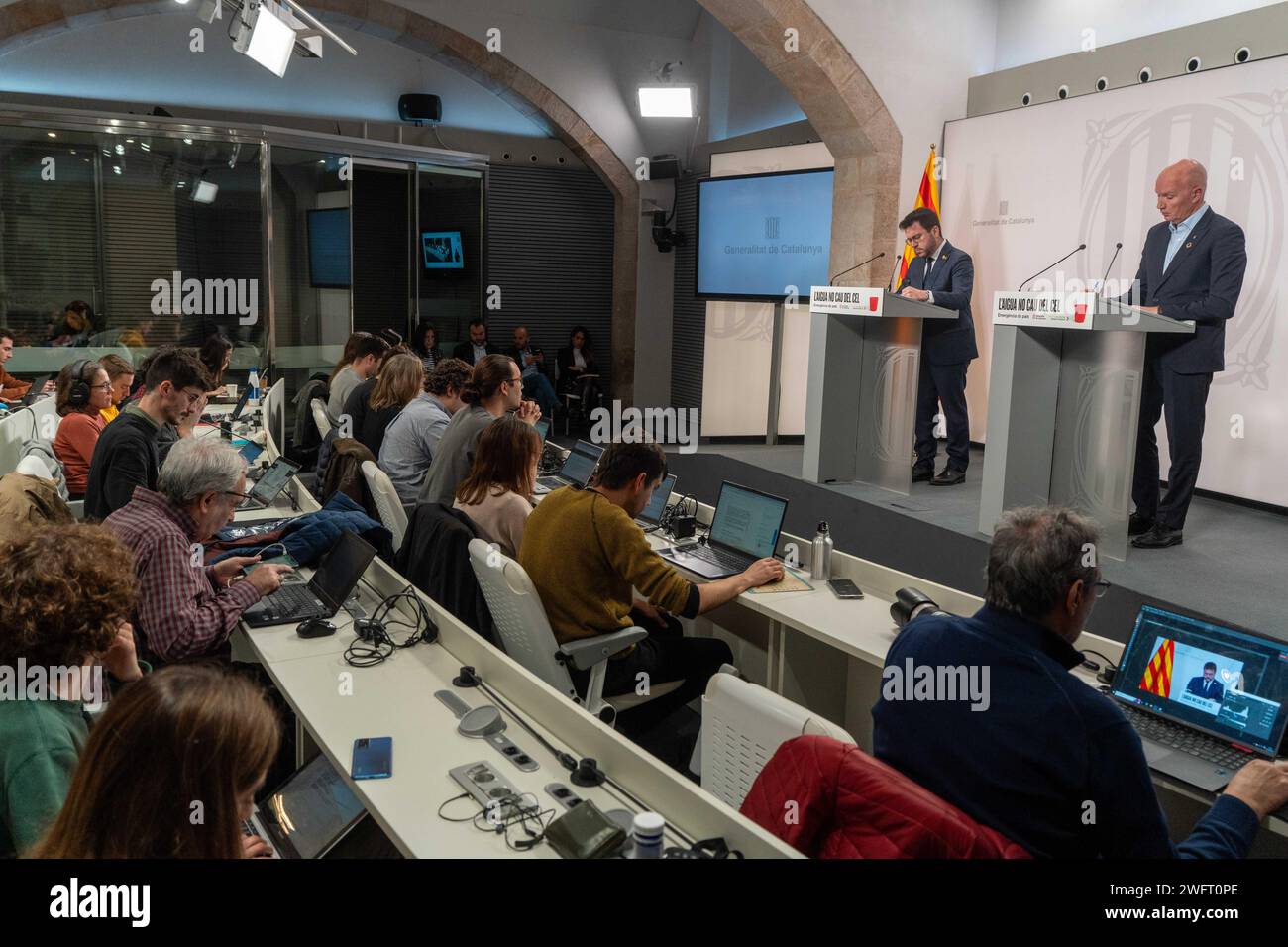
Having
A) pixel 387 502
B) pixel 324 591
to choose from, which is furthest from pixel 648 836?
pixel 387 502

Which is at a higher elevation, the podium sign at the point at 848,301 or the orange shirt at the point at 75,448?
the podium sign at the point at 848,301

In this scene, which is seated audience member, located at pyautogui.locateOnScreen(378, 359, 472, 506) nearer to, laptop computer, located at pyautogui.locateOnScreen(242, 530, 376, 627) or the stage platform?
laptop computer, located at pyautogui.locateOnScreen(242, 530, 376, 627)

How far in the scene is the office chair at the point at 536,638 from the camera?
3072mm

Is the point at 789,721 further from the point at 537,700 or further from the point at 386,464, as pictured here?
the point at 386,464

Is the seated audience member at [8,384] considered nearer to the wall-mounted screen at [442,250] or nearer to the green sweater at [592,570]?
the wall-mounted screen at [442,250]

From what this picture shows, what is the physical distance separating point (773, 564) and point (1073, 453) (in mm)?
2480

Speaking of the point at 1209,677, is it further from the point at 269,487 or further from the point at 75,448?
the point at 75,448

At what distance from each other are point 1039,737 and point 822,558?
6.60 ft

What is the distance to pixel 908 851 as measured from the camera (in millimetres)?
1604

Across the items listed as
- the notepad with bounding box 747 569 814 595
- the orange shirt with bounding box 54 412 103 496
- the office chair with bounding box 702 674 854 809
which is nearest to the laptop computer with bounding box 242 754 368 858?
the office chair with bounding box 702 674 854 809

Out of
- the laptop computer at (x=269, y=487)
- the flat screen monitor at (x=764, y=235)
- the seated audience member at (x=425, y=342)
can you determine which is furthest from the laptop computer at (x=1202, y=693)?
the seated audience member at (x=425, y=342)

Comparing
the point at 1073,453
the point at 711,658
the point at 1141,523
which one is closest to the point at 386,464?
the point at 711,658

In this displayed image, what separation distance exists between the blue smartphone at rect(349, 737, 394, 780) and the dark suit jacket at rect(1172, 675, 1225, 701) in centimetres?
189

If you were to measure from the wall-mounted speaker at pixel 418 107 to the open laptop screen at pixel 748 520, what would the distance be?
28.6 ft
